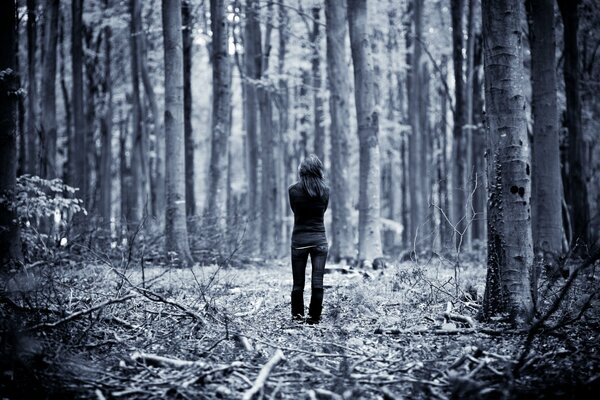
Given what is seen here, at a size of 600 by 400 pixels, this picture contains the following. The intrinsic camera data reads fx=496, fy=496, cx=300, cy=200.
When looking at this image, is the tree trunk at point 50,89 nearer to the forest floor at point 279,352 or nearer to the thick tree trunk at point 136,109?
the thick tree trunk at point 136,109

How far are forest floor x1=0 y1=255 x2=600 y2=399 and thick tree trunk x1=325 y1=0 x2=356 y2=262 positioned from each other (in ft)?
24.4

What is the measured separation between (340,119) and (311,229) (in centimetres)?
874

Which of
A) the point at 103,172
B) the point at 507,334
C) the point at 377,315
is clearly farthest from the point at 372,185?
the point at 103,172

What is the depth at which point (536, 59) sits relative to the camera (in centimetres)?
1185

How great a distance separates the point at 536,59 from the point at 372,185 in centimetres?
504

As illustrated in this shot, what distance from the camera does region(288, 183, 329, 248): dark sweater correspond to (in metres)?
6.76

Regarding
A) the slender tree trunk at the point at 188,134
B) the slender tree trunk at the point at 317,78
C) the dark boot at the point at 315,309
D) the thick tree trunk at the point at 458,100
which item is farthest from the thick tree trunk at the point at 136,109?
the dark boot at the point at 315,309

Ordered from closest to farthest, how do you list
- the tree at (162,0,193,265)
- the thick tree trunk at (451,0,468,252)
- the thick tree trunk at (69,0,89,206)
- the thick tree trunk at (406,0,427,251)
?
the tree at (162,0,193,265) < the thick tree trunk at (69,0,89,206) < the thick tree trunk at (451,0,468,252) < the thick tree trunk at (406,0,427,251)

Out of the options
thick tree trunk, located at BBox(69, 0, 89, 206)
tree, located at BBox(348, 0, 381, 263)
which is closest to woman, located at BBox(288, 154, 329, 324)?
tree, located at BBox(348, 0, 381, 263)

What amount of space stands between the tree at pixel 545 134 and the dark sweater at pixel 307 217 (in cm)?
668

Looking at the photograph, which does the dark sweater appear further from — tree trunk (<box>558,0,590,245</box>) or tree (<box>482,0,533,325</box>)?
tree trunk (<box>558,0,590,245</box>)

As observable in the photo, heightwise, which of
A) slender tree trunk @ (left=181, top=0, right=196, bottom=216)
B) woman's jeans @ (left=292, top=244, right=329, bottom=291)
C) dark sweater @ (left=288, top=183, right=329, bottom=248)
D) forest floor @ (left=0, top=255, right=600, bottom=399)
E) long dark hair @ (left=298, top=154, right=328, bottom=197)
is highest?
slender tree trunk @ (left=181, top=0, right=196, bottom=216)

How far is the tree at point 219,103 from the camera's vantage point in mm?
14688

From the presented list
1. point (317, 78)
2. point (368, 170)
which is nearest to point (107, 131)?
point (317, 78)
